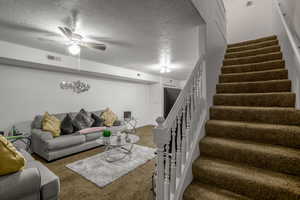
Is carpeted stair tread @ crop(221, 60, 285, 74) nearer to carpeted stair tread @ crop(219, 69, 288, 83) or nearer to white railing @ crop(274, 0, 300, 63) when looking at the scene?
carpeted stair tread @ crop(219, 69, 288, 83)

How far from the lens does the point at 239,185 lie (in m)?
1.13

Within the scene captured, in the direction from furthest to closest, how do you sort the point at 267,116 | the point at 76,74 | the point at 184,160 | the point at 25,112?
the point at 76,74
the point at 25,112
the point at 267,116
the point at 184,160

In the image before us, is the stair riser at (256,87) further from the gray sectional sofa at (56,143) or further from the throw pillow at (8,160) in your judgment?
the gray sectional sofa at (56,143)

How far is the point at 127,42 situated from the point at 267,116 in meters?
2.53

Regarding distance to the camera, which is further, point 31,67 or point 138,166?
point 31,67

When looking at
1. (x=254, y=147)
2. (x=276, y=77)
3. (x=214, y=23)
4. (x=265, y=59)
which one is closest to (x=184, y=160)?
(x=254, y=147)

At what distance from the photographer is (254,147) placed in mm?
1291

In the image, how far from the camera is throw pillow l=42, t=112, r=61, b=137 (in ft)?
9.43

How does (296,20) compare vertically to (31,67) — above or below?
above

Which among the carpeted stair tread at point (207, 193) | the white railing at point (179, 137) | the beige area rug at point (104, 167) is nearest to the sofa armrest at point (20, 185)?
the beige area rug at point (104, 167)

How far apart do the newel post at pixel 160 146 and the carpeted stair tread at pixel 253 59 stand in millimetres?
2294

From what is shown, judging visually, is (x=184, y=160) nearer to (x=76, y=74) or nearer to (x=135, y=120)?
(x=76, y=74)

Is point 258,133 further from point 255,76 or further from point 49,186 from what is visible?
point 49,186

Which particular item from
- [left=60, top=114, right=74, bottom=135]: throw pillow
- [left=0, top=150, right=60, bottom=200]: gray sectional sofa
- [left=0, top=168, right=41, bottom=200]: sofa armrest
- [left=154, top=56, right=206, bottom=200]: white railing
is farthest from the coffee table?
[left=154, top=56, right=206, bottom=200]: white railing
